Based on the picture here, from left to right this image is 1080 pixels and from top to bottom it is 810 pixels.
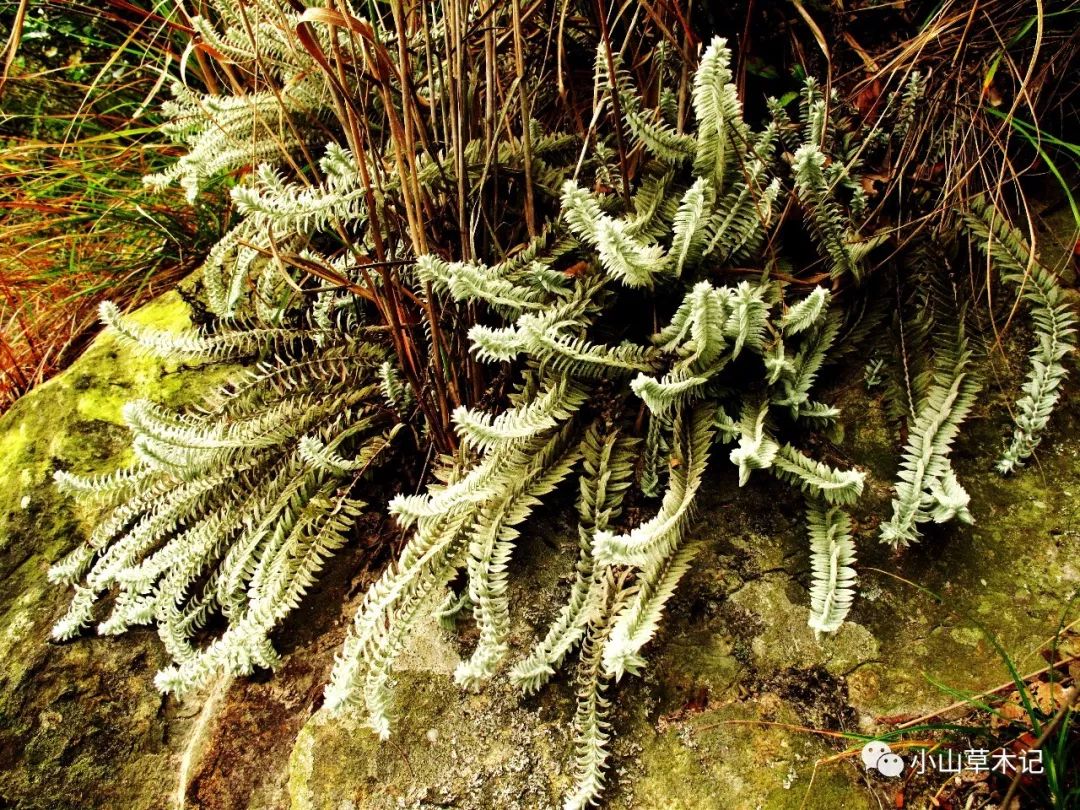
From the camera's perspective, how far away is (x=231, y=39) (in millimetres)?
2453

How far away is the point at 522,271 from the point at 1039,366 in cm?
133

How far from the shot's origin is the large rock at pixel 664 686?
5.33ft

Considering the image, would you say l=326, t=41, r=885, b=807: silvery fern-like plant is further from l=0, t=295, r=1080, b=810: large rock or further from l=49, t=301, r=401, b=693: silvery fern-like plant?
l=49, t=301, r=401, b=693: silvery fern-like plant

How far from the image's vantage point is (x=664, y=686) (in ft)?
5.70

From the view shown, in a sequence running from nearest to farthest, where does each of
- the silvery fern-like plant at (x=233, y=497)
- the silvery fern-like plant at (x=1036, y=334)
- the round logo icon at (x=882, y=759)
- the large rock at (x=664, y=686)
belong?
1. the round logo icon at (x=882, y=759)
2. the large rock at (x=664, y=686)
3. the silvery fern-like plant at (x=1036, y=334)
4. the silvery fern-like plant at (x=233, y=497)

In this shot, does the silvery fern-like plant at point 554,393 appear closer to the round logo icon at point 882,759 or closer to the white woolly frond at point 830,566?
the white woolly frond at point 830,566

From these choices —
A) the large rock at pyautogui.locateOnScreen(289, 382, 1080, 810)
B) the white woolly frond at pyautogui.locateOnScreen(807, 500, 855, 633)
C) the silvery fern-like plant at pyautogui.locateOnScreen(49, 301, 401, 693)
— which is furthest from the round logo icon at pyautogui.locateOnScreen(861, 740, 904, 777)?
the silvery fern-like plant at pyautogui.locateOnScreen(49, 301, 401, 693)

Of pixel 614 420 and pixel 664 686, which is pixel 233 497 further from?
pixel 664 686

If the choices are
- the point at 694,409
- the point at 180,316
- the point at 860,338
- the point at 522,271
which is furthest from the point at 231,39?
the point at 860,338

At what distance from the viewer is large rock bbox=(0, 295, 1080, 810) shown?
1.62 m

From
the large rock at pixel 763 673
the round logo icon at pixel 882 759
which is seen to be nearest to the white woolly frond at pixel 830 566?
the large rock at pixel 763 673

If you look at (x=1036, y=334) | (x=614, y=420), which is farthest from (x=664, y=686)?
(x=1036, y=334)

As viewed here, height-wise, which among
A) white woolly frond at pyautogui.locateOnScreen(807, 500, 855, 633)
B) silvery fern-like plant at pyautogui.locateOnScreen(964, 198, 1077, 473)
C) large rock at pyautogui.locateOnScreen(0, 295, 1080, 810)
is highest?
silvery fern-like plant at pyautogui.locateOnScreen(964, 198, 1077, 473)

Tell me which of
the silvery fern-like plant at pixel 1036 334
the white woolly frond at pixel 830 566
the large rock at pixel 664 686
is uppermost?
the silvery fern-like plant at pixel 1036 334
